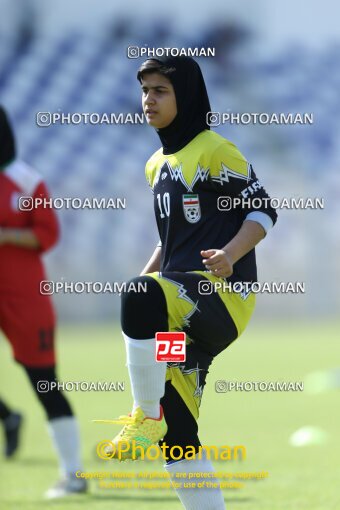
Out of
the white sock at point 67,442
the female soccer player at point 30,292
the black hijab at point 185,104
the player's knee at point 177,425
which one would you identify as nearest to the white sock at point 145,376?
the player's knee at point 177,425

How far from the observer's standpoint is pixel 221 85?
14.2 m

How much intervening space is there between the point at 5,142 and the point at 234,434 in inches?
91.0

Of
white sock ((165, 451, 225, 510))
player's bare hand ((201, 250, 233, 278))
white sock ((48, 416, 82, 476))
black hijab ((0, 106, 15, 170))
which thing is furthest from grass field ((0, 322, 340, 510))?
black hijab ((0, 106, 15, 170))

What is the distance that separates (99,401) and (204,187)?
4.85m

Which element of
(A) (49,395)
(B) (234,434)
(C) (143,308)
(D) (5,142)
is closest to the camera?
(C) (143,308)

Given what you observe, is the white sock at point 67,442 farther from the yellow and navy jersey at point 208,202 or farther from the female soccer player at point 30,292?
the yellow and navy jersey at point 208,202

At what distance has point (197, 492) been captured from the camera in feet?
8.95

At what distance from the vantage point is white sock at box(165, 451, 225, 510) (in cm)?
273

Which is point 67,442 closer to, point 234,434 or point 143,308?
point 234,434

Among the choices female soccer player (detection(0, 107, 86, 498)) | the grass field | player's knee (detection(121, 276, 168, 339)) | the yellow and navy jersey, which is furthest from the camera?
female soccer player (detection(0, 107, 86, 498))

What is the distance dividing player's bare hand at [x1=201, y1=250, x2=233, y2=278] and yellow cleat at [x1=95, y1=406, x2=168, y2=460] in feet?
1.34

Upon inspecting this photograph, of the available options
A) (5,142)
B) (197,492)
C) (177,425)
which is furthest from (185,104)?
(5,142)

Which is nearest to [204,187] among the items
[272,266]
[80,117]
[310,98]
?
[80,117]

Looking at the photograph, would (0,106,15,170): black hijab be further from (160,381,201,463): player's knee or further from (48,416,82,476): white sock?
(160,381,201,463): player's knee
